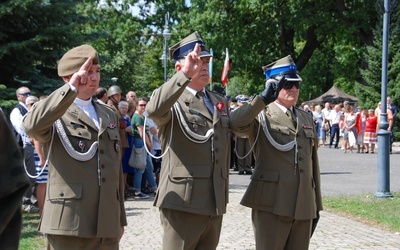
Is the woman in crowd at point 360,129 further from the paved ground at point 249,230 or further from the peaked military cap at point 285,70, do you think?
the peaked military cap at point 285,70

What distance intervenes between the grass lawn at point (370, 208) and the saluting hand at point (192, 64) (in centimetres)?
582

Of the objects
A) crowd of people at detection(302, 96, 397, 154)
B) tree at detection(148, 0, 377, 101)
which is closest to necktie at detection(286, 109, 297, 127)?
crowd of people at detection(302, 96, 397, 154)

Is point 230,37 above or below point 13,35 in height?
above

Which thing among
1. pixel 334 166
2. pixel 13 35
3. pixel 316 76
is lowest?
pixel 334 166

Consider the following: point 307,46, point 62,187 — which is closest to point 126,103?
point 62,187

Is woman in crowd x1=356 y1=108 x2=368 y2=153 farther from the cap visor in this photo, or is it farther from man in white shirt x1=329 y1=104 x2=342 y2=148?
the cap visor

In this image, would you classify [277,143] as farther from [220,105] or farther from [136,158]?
[136,158]

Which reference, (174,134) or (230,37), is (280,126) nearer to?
(174,134)

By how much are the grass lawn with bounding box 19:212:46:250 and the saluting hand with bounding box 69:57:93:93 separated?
12.2ft

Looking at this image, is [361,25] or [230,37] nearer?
[361,25]

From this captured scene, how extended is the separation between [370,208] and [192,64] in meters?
7.40

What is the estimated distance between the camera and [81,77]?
418 cm

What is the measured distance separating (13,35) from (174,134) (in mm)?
9591

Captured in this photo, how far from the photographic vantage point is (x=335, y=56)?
54344 millimetres
